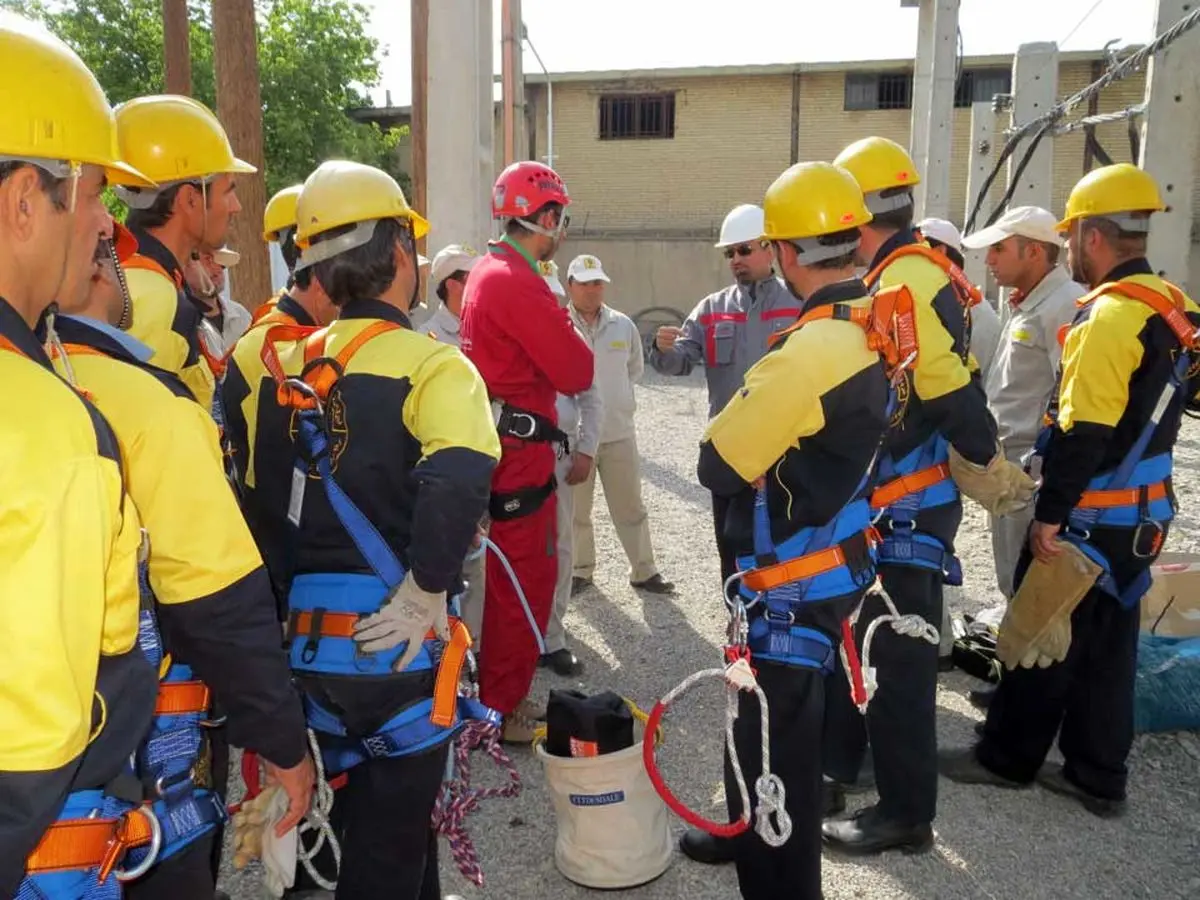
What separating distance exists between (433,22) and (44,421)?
482 cm

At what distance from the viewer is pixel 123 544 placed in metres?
1.51

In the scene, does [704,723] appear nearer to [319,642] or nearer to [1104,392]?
[1104,392]

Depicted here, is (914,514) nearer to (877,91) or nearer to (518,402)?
(518,402)

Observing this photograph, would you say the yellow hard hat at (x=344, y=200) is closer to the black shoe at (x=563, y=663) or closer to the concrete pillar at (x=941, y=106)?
the black shoe at (x=563, y=663)

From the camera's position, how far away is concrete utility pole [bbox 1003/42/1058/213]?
760 cm

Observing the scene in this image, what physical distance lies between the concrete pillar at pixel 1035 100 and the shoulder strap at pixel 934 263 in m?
4.51

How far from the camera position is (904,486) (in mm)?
3703

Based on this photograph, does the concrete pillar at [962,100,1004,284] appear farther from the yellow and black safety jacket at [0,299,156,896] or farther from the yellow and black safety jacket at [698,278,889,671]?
the yellow and black safety jacket at [0,299,156,896]

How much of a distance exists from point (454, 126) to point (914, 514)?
3.53 m

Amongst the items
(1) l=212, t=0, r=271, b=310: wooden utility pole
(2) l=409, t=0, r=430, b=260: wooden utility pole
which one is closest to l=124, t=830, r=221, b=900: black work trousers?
(1) l=212, t=0, r=271, b=310: wooden utility pole

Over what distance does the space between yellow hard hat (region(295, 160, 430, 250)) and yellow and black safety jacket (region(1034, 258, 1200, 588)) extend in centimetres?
265

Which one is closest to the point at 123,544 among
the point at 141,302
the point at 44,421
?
the point at 44,421

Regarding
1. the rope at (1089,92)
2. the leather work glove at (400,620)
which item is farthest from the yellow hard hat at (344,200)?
the rope at (1089,92)

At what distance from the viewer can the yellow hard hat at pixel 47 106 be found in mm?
1434
